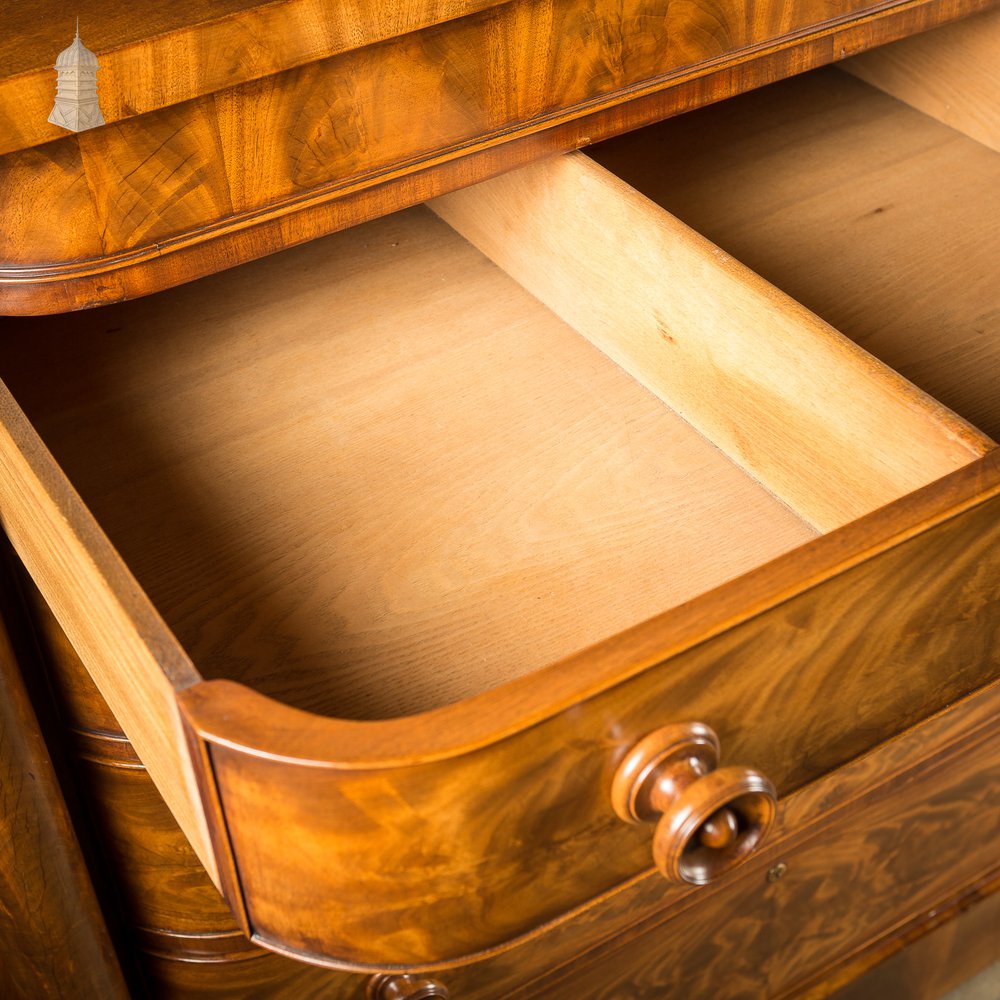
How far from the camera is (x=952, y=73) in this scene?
93 cm

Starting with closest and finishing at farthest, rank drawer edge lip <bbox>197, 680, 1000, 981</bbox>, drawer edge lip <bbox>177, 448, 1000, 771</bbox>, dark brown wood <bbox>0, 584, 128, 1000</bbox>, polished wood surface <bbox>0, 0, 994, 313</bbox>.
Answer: drawer edge lip <bbox>177, 448, 1000, 771</bbox>
polished wood surface <bbox>0, 0, 994, 313</bbox>
dark brown wood <bbox>0, 584, 128, 1000</bbox>
drawer edge lip <bbox>197, 680, 1000, 981</bbox>

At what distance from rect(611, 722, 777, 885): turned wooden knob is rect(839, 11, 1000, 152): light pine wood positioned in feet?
2.05

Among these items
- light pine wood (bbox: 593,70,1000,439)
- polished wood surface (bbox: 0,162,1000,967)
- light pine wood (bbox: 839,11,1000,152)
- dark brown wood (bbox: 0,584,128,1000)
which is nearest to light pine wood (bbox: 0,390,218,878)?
polished wood surface (bbox: 0,162,1000,967)

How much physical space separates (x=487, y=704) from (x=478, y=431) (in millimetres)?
298

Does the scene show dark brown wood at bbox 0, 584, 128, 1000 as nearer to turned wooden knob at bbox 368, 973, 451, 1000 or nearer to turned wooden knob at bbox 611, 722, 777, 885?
turned wooden knob at bbox 368, 973, 451, 1000

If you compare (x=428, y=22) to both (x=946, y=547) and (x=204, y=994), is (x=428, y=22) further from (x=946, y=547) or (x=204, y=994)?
(x=204, y=994)

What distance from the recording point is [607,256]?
71cm

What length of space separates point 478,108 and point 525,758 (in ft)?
1.20

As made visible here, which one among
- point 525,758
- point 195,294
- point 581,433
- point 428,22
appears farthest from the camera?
point 195,294

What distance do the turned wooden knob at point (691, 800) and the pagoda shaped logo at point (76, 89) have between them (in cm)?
34

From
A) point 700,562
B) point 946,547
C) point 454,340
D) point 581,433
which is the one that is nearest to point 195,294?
point 454,340

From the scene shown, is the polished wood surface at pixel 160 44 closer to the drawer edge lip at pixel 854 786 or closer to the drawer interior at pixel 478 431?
the drawer interior at pixel 478 431

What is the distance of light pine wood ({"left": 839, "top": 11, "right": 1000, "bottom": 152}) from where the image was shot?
902 millimetres

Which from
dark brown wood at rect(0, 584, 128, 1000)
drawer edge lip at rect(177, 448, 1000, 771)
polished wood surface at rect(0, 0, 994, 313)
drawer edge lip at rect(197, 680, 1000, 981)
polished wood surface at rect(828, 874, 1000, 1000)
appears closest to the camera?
drawer edge lip at rect(177, 448, 1000, 771)
